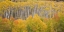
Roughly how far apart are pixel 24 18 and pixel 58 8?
2.49 feet

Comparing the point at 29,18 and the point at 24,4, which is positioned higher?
the point at 24,4

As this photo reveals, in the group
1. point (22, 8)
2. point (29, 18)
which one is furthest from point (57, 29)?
point (22, 8)

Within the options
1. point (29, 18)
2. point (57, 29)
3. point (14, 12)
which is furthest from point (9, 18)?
point (57, 29)

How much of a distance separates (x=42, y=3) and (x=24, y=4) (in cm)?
38

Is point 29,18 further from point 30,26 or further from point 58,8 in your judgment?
point 58,8

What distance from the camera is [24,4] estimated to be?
3275 millimetres

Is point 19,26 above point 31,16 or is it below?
below

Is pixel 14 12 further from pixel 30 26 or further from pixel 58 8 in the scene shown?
pixel 58 8

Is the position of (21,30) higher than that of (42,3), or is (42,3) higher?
(42,3)

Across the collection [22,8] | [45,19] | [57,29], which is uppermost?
[22,8]

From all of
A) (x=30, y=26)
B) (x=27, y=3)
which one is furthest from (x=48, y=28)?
(x=27, y=3)

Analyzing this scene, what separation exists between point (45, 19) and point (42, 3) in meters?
0.34

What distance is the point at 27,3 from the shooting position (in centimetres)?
330

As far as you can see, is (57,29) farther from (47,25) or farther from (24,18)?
(24,18)
